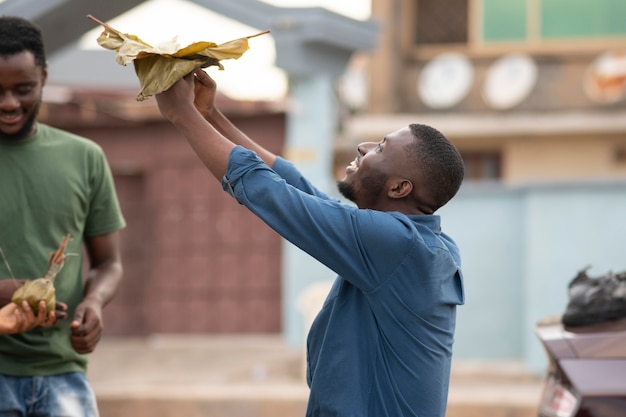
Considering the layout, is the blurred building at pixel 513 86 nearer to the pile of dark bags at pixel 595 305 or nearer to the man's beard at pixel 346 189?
the pile of dark bags at pixel 595 305

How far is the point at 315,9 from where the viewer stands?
10.9 m

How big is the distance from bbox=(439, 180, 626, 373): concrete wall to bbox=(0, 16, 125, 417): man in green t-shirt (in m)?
6.98

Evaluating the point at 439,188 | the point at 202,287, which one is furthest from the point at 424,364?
the point at 202,287

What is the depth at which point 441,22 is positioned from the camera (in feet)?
57.9

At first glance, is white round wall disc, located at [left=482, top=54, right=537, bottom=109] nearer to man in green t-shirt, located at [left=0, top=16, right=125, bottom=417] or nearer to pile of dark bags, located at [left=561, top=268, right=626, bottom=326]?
pile of dark bags, located at [left=561, top=268, right=626, bottom=326]

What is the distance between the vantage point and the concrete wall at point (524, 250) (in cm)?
976

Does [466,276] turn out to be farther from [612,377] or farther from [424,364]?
[424,364]

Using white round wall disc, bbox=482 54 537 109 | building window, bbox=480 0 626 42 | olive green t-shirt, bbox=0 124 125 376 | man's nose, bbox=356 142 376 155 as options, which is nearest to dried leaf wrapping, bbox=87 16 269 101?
man's nose, bbox=356 142 376 155

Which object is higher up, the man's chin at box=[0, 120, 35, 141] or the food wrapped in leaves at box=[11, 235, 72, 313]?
the man's chin at box=[0, 120, 35, 141]

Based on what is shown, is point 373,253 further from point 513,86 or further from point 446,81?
point 446,81

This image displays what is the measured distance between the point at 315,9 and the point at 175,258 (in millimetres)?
3745

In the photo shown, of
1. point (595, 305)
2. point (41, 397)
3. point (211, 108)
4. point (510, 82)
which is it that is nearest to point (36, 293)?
point (41, 397)

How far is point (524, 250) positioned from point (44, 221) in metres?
7.43

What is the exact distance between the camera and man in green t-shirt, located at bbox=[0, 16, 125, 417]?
3354 millimetres
